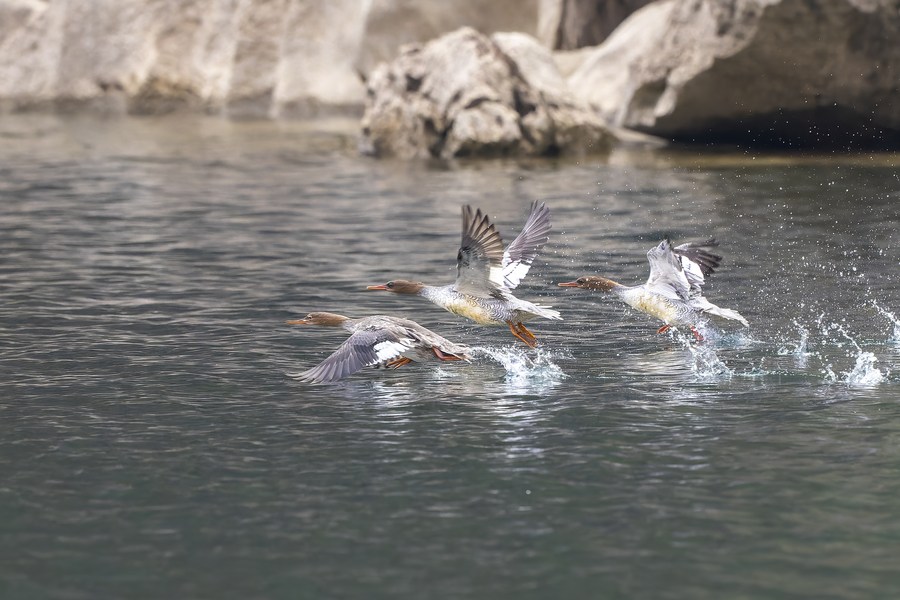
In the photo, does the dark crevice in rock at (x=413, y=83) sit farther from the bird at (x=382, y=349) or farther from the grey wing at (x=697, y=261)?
the bird at (x=382, y=349)

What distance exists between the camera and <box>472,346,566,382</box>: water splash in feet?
27.5

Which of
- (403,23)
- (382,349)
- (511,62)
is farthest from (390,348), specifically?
(403,23)

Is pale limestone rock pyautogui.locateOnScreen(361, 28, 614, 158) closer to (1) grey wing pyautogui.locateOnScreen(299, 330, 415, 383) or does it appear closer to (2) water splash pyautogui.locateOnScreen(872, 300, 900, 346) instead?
(2) water splash pyautogui.locateOnScreen(872, 300, 900, 346)

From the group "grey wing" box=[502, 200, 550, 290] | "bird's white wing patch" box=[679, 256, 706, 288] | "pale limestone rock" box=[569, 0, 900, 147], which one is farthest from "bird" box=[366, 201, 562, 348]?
"pale limestone rock" box=[569, 0, 900, 147]

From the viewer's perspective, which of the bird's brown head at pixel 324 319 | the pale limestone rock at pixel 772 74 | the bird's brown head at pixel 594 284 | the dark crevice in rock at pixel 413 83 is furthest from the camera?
the dark crevice in rock at pixel 413 83

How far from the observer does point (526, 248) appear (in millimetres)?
9484

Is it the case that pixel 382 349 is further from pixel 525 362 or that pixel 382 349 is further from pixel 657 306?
pixel 657 306

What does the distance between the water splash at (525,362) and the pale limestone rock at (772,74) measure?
35.4 ft

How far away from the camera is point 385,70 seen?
72.3 ft

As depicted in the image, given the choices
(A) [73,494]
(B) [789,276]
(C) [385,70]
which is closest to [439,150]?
(C) [385,70]

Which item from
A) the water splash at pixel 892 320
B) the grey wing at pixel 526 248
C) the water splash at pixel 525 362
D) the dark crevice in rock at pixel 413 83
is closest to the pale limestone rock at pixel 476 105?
the dark crevice in rock at pixel 413 83

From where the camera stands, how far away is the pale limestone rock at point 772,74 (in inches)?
725

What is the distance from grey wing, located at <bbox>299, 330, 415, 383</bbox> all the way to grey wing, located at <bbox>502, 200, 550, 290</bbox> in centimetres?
124

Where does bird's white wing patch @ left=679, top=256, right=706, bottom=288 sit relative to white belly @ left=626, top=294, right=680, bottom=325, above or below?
above
